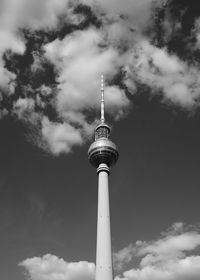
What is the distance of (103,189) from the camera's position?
8594 centimetres

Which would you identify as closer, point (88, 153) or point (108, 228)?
point (108, 228)

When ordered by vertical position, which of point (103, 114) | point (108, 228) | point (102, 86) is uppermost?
point (102, 86)

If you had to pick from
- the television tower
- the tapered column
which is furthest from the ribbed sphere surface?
the tapered column

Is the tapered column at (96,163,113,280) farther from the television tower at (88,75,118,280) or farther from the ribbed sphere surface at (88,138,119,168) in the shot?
the ribbed sphere surface at (88,138,119,168)

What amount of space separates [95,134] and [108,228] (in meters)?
30.4

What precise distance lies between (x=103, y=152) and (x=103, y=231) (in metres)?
21.8

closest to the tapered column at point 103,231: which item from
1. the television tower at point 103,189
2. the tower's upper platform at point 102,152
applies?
the television tower at point 103,189

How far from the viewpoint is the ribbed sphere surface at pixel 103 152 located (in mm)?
92000

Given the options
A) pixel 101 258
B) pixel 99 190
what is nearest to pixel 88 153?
pixel 99 190

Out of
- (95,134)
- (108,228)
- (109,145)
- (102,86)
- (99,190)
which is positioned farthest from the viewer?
(102,86)

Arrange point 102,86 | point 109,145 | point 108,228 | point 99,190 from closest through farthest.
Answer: point 108,228, point 99,190, point 109,145, point 102,86

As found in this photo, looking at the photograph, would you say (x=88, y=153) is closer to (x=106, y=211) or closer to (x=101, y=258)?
(x=106, y=211)

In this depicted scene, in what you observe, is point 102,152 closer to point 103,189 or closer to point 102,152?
point 102,152

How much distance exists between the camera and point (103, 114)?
4156 inches
